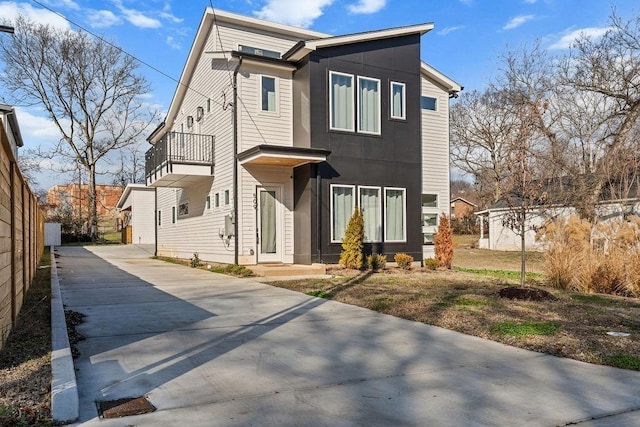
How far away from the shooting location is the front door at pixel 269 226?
14344mm

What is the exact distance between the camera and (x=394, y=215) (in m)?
15.4

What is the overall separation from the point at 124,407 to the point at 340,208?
1108 cm

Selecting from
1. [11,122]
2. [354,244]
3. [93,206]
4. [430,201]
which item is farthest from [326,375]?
[93,206]

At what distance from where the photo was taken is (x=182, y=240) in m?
20.1

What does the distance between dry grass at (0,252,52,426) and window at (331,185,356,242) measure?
8.44 metres

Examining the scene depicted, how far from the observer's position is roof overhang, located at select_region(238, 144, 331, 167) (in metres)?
12.7

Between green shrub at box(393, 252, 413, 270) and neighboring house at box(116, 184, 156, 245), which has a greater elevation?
neighboring house at box(116, 184, 156, 245)

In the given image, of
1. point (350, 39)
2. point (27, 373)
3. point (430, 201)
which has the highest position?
point (350, 39)

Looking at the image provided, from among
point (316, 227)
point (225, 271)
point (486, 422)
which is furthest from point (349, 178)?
point (486, 422)

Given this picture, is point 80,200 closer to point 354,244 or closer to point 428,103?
point 428,103

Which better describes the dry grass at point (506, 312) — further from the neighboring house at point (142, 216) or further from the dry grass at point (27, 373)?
the neighboring house at point (142, 216)

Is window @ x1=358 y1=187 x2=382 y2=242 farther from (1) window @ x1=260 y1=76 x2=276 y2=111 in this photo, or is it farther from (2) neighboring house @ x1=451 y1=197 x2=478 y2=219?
(2) neighboring house @ x1=451 y1=197 x2=478 y2=219

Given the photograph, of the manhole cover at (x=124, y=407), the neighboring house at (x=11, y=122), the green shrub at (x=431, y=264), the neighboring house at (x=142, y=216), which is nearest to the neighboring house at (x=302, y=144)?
the green shrub at (x=431, y=264)

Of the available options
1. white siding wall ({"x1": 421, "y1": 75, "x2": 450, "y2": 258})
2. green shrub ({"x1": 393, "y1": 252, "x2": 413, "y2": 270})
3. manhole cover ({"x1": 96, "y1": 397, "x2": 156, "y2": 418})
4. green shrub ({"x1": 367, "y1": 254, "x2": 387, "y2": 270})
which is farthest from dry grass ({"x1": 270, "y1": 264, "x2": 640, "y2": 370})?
white siding wall ({"x1": 421, "y1": 75, "x2": 450, "y2": 258})
